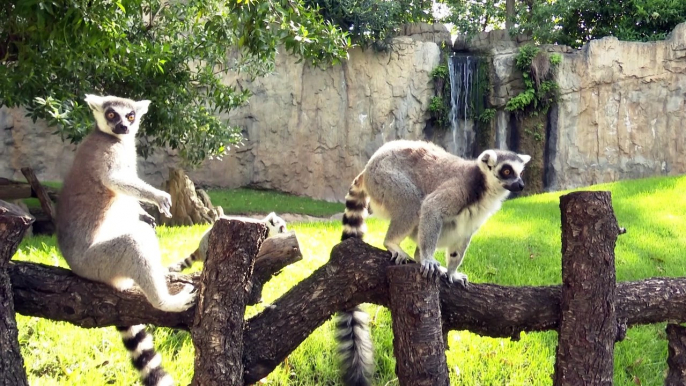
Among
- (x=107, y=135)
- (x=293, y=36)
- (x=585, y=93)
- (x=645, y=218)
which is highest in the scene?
(x=293, y=36)

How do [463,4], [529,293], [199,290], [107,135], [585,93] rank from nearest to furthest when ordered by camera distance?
[199,290], [529,293], [107,135], [585,93], [463,4]

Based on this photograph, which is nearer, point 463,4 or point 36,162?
point 36,162

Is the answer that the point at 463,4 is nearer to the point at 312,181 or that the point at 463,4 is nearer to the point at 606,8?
the point at 606,8

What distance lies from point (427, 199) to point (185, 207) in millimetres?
6516

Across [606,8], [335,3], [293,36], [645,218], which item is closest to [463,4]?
[606,8]

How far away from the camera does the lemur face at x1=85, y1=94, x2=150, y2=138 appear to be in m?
3.75

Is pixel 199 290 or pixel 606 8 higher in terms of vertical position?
pixel 606 8

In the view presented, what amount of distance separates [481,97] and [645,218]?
8.27 m

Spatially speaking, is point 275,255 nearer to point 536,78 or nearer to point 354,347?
point 354,347

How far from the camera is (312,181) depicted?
16.5 metres

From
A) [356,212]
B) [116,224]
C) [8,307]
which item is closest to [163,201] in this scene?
[116,224]

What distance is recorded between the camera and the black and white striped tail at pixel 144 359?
10.3 ft

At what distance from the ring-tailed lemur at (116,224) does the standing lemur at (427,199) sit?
3.64ft

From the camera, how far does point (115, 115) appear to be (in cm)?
377
